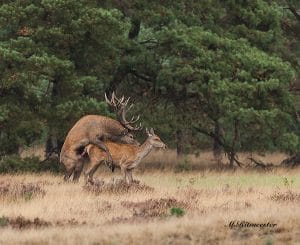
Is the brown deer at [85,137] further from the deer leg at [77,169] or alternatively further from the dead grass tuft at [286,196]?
the dead grass tuft at [286,196]

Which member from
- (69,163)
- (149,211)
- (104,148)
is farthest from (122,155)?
(149,211)

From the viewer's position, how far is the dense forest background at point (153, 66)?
21.6 meters

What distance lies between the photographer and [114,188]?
16344 mm

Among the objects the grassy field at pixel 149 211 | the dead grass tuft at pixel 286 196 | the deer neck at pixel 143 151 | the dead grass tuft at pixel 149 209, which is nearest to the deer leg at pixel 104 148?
the deer neck at pixel 143 151

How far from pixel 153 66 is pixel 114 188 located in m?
9.65

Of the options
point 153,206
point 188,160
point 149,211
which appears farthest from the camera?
point 188,160

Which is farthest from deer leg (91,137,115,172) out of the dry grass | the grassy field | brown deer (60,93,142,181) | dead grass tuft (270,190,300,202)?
the dry grass

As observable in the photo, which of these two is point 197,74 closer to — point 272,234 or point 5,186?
point 5,186

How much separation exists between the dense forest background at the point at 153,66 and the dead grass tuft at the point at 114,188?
205 inches

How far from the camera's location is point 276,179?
20688mm

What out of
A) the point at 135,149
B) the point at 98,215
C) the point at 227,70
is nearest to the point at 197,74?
the point at 227,70

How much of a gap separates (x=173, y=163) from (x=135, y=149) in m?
9.88

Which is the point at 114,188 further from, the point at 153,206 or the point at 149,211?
the point at 149,211

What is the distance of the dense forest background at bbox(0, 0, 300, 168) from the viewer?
2164 cm
